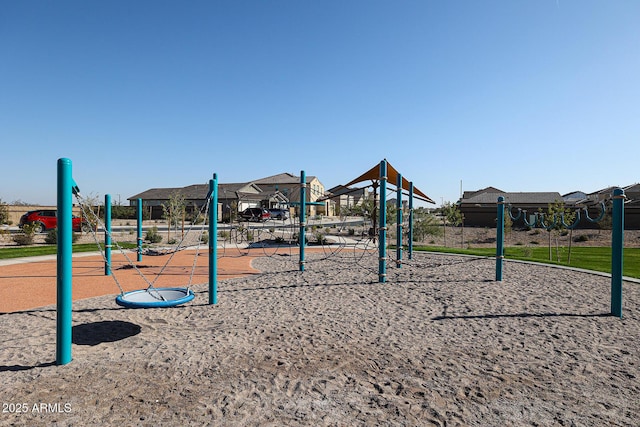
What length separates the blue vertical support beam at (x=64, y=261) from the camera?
395cm

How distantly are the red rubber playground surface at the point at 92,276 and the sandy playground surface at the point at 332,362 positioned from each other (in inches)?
36.3

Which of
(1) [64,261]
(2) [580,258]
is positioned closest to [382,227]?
(1) [64,261]

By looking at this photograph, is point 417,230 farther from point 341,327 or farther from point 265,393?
point 265,393

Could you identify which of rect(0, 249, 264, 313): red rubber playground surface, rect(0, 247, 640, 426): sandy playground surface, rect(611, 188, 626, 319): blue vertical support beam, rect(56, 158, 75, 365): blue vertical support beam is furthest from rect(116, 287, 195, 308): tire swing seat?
rect(611, 188, 626, 319): blue vertical support beam

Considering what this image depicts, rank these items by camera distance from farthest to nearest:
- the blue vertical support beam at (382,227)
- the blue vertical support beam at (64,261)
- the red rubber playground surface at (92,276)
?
the blue vertical support beam at (382,227)
the red rubber playground surface at (92,276)
the blue vertical support beam at (64,261)

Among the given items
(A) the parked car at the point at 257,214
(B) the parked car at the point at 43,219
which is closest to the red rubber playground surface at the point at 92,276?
(B) the parked car at the point at 43,219

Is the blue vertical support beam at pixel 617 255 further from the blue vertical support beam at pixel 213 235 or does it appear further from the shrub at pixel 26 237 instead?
the shrub at pixel 26 237

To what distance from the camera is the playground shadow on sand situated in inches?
191

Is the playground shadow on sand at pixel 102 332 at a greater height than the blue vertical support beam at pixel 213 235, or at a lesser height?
lesser

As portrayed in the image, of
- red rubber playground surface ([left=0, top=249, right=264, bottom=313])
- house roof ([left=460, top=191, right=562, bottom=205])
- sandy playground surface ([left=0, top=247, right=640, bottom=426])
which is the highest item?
house roof ([left=460, top=191, right=562, bottom=205])

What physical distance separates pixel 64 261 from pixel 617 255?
786cm

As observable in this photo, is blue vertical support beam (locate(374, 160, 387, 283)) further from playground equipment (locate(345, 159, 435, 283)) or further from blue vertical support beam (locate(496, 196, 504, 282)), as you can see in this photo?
blue vertical support beam (locate(496, 196, 504, 282))

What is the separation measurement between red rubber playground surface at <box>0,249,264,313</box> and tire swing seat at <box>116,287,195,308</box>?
6.93 feet

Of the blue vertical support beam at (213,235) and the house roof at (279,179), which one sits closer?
the blue vertical support beam at (213,235)
